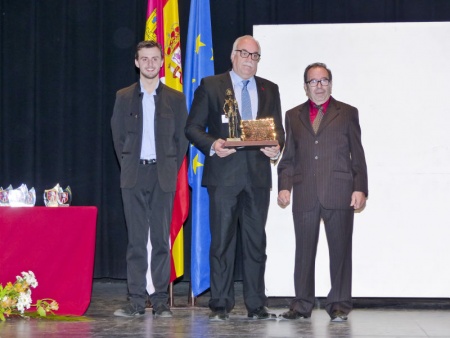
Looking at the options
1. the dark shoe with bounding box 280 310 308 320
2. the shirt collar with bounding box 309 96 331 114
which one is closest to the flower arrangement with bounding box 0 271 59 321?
the dark shoe with bounding box 280 310 308 320

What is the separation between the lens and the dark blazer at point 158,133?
4.71 m

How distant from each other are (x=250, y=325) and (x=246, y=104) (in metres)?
1.34

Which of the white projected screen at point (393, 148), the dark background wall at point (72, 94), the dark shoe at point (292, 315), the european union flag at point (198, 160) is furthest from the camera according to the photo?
the dark background wall at point (72, 94)

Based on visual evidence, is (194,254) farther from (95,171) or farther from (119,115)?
(95,171)

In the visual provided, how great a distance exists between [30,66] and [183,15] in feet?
4.96

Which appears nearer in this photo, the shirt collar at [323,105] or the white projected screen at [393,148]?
the shirt collar at [323,105]

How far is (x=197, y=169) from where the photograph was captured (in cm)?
534

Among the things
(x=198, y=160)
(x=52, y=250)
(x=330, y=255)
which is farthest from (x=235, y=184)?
(x=52, y=250)

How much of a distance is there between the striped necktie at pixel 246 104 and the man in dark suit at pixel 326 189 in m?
0.33

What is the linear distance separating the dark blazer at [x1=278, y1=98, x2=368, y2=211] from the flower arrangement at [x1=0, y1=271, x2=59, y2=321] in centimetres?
165

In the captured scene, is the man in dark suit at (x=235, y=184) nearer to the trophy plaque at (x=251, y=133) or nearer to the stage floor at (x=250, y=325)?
the trophy plaque at (x=251, y=133)

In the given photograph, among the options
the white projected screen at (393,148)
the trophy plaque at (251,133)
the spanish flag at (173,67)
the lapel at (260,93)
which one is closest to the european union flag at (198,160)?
the spanish flag at (173,67)

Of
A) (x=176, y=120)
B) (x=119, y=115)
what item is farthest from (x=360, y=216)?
(x=119, y=115)

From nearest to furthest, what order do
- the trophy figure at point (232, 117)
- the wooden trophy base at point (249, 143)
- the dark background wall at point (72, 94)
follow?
the wooden trophy base at point (249, 143) → the trophy figure at point (232, 117) → the dark background wall at point (72, 94)
